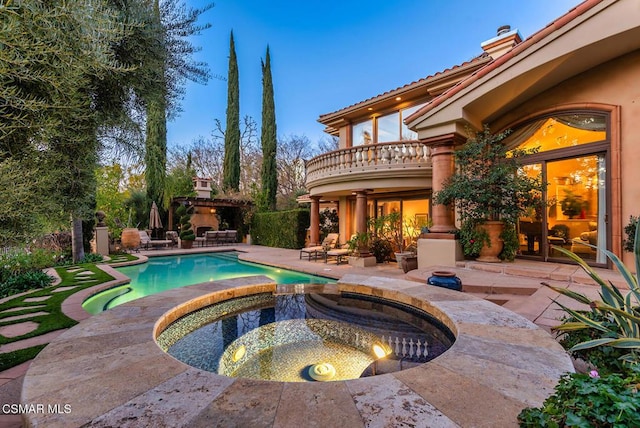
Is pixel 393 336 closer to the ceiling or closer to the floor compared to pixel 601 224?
closer to the floor

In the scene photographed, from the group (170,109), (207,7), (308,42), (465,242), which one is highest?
(308,42)

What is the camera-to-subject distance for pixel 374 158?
34.5 ft

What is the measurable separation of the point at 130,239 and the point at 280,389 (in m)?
15.8

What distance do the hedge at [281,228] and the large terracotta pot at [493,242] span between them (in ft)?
32.1

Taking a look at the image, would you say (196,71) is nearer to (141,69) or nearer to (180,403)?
(141,69)

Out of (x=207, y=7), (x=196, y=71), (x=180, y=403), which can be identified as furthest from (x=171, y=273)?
(x=180, y=403)

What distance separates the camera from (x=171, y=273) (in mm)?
10266

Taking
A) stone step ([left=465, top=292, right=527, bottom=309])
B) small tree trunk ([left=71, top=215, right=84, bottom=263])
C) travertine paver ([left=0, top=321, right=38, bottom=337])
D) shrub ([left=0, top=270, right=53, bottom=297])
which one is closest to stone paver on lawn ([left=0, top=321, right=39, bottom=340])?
travertine paver ([left=0, top=321, right=38, bottom=337])

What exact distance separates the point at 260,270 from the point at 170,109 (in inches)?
249

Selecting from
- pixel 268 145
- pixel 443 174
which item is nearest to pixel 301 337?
pixel 443 174

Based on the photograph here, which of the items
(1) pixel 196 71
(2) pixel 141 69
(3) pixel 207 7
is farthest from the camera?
(1) pixel 196 71

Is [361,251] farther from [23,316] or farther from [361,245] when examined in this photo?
[23,316]

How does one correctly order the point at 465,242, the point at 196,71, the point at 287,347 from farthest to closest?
1. the point at 465,242
2. the point at 196,71
3. the point at 287,347

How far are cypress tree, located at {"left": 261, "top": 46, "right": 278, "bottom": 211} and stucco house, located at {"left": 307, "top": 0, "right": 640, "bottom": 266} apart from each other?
11752mm
